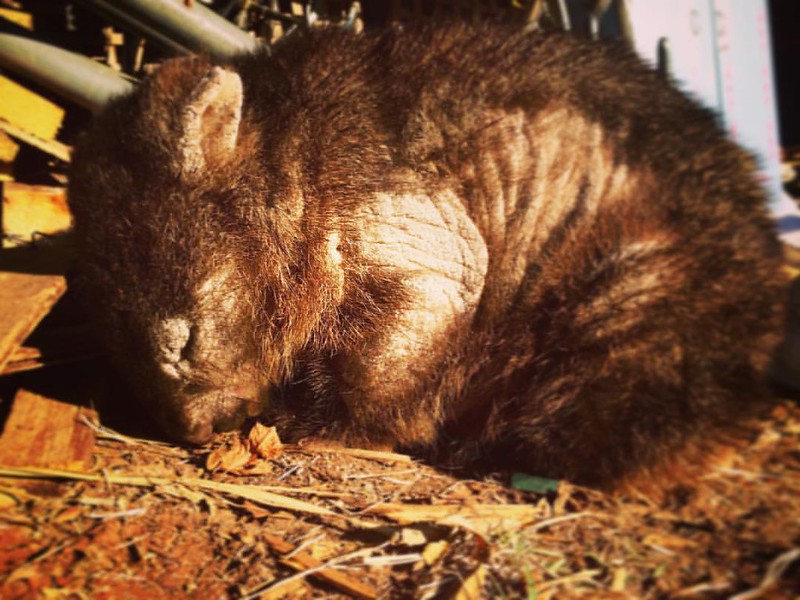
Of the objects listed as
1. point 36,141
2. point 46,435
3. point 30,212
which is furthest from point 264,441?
point 36,141

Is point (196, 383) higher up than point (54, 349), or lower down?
lower down

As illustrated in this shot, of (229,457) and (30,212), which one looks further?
(30,212)

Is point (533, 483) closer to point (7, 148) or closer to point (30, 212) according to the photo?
point (30, 212)

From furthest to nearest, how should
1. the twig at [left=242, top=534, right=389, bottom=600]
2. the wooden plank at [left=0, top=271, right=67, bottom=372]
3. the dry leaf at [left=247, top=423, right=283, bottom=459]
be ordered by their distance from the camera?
the dry leaf at [left=247, top=423, right=283, bottom=459]
the wooden plank at [left=0, top=271, right=67, bottom=372]
the twig at [left=242, top=534, right=389, bottom=600]

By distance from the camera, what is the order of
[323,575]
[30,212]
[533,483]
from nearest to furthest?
1. [323,575]
2. [533,483]
3. [30,212]

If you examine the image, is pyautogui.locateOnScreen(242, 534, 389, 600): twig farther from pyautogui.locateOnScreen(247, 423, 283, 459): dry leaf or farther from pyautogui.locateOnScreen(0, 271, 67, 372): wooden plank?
pyautogui.locateOnScreen(0, 271, 67, 372): wooden plank

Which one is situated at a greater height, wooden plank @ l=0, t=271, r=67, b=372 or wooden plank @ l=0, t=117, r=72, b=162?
wooden plank @ l=0, t=117, r=72, b=162

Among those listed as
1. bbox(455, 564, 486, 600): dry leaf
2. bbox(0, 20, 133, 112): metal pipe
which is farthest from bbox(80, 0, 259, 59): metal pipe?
bbox(455, 564, 486, 600): dry leaf
